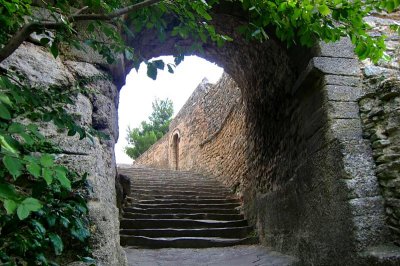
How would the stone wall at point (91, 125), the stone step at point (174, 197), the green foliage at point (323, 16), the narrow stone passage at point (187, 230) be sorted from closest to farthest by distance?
the stone wall at point (91, 125), the green foliage at point (323, 16), the narrow stone passage at point (187, 230), the stone step at point (174, 197)

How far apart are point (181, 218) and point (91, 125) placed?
3.47 m

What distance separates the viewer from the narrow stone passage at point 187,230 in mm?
3951

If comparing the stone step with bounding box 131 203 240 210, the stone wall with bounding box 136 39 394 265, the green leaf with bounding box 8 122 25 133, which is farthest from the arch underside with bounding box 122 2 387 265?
the green leaf with bounding box 8 122 25 133

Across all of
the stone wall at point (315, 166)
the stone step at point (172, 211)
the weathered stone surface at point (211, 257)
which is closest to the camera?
the stone wall at point (315, 166)

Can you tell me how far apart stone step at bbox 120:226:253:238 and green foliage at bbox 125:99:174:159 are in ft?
43.2

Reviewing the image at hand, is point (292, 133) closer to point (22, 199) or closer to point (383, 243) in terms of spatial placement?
point (383, 243)

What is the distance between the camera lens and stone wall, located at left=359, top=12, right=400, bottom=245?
2482 millimetres

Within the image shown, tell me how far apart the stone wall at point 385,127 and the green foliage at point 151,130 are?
15552mm

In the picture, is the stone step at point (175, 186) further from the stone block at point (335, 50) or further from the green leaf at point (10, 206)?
the green leaf at point (10, 206)

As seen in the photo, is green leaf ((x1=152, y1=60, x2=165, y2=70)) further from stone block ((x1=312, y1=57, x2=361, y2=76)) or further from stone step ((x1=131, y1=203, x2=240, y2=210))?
stone step ((x1=131, y1=203, x2=240, y2=210))

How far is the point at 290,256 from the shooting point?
3.65 m

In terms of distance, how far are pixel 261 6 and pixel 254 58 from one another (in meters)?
2.46

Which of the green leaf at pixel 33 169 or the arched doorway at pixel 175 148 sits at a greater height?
the arched doorway at pixel 175 148

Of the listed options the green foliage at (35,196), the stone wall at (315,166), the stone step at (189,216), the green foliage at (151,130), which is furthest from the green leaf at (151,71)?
the green foliage at (151,130)
